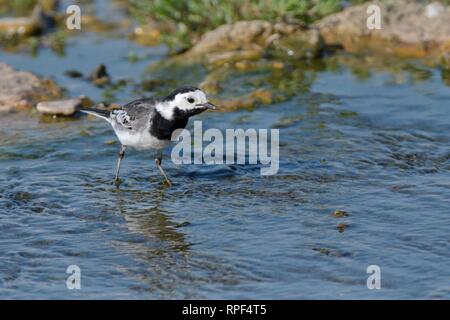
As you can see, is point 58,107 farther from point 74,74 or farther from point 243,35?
point 243,35

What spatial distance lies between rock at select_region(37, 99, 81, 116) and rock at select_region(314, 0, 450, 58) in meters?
4.44

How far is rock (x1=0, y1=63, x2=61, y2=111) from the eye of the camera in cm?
1270

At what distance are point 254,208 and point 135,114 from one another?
188 cm

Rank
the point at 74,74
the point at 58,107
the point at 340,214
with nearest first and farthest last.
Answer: the point at 340,214 < the point at 58,107 < the point at 74,74

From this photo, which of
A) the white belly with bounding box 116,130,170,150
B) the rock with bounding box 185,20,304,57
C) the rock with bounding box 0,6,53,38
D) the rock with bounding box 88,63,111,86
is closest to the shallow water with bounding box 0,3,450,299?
the white belly with bounding box 116,130,170,150

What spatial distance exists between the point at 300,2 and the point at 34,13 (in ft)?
19.7

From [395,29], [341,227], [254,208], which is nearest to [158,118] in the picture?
[254,208]

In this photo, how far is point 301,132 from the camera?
11.2 m

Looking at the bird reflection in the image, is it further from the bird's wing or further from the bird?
the bird's wing

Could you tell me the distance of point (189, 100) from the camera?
944 centimetres

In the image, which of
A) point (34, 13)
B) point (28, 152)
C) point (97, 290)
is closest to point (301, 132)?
point (28, 152)

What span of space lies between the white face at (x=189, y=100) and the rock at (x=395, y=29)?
5.49 m

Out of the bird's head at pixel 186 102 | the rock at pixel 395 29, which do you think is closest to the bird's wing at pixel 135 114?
the bird's head at pixel 186 102
